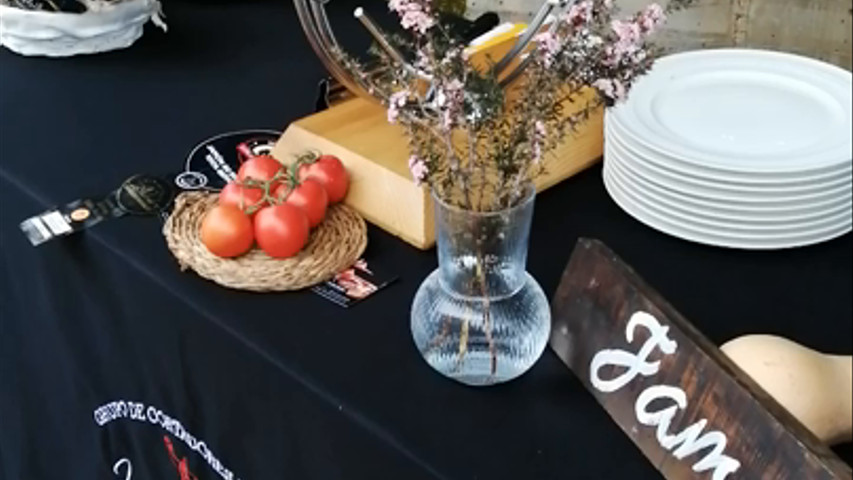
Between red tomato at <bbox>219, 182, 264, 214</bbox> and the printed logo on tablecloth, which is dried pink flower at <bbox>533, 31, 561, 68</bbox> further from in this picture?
the printed logo on tablecloth

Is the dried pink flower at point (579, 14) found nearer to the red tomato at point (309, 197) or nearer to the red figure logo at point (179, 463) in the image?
the red tomato at point (309, 197)

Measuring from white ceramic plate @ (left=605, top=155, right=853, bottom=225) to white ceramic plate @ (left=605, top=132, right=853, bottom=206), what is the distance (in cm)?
1

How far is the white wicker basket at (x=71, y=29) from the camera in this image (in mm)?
1240

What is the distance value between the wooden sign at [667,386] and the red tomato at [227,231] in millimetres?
261

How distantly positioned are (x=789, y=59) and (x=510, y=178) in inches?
17.3

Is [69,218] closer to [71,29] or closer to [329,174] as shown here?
[329,174]

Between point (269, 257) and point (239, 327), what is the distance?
7 centimetres

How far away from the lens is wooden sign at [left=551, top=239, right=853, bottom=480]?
0.54m

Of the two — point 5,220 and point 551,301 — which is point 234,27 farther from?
point 551,301

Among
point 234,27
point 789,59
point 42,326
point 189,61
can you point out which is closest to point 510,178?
point 789,59

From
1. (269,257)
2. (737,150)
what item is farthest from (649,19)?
(269,257)

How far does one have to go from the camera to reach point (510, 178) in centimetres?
65

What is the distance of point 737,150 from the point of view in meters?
0.83

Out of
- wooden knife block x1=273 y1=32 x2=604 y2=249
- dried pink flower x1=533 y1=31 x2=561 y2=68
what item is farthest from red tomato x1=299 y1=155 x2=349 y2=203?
dried pink flower x1=533 y1=31 x2=561 y2=68
